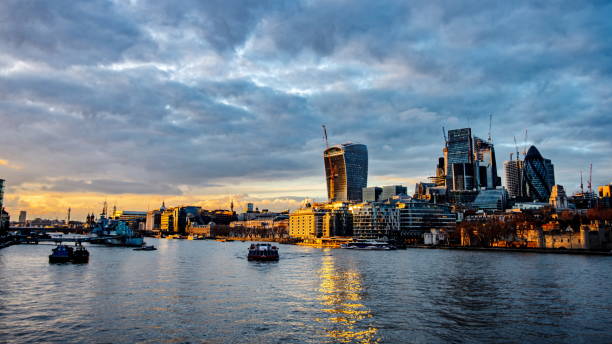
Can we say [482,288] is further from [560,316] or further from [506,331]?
[506,331]

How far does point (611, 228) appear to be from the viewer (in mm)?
147000

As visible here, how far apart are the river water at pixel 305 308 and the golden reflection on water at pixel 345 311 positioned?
0.10m

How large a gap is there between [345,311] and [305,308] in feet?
14.0

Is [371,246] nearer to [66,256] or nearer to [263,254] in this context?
[263,254]

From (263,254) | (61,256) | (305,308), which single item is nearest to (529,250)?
(263,254)

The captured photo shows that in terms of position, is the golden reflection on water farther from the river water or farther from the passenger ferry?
the passenger ferry

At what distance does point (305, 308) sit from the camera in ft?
152

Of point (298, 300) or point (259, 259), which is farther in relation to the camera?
point (259, 259)

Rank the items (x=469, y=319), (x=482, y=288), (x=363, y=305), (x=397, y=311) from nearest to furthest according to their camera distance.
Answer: (x=469, y=319) < (x=397, y=311) < (x=363, y=305) < (x=482, y=288)

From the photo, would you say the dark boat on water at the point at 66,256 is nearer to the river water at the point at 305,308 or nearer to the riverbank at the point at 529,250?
the river water at the point at 305,308

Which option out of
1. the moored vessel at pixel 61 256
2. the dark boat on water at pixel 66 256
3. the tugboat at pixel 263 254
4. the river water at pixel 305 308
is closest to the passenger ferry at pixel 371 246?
the tugboat at pixel 263 254

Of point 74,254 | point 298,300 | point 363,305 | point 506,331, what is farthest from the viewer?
point 74,254

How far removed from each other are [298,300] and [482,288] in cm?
2564

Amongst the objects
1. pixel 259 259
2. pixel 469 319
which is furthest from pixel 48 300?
pixel 259 259
